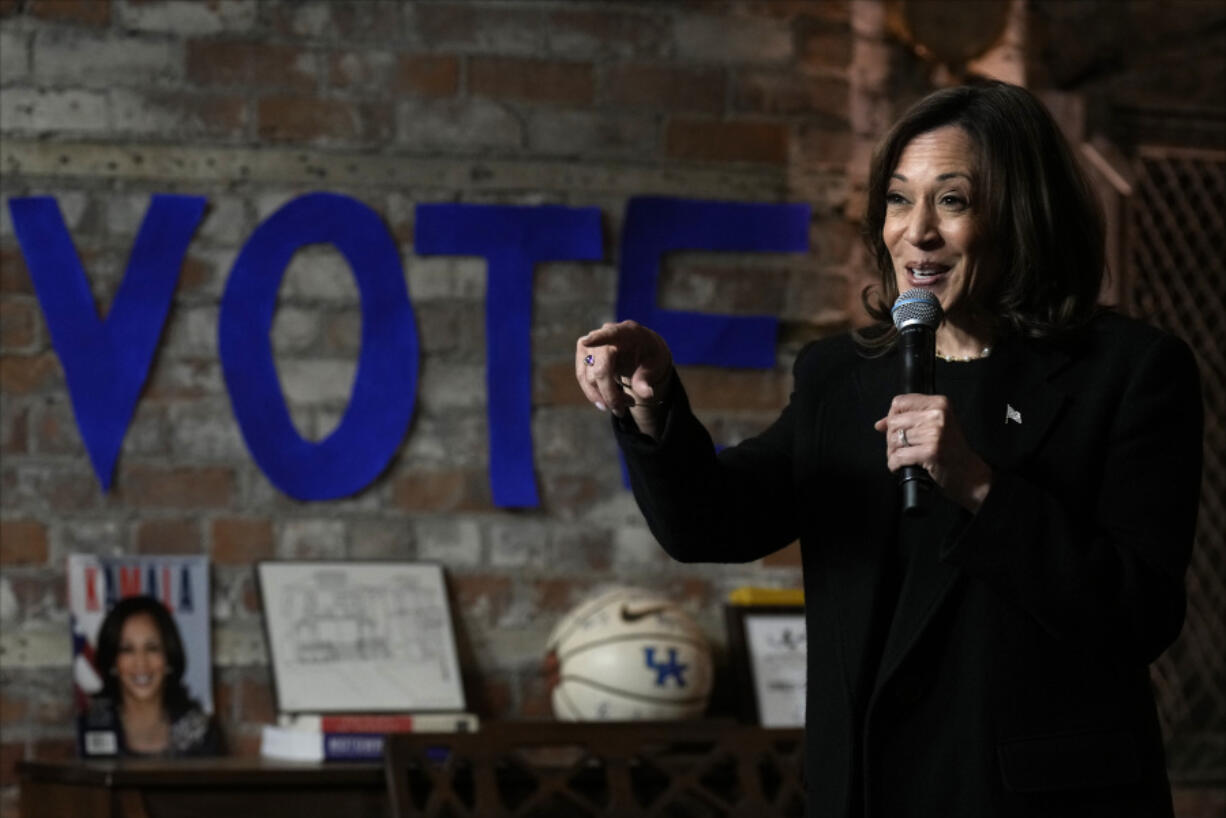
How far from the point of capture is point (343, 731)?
124 inches

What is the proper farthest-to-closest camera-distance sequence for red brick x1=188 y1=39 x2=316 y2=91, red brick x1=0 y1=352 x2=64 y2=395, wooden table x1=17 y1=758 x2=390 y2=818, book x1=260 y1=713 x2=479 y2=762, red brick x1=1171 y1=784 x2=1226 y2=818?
red brick x1=1171 y1=784 x2=1226 y2=818 → red brick x1=188 y1=39 x2=316 y2=91 → red brick x1=0 y1=352 x2=64 y2=395 → book x1=260 y1=713 x2=479 y2=762 → wooden table x1=17 y1=758 x2=390 y2=818

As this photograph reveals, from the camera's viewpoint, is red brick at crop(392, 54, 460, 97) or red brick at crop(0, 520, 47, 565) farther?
red brick at crop(392, 54, 460, 97)

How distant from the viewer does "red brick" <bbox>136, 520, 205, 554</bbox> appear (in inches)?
134

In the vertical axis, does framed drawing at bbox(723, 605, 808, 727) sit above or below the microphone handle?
below

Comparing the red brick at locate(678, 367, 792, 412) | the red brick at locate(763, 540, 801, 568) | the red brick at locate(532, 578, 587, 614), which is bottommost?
the red brick at locate(532, 578, 587, 614)

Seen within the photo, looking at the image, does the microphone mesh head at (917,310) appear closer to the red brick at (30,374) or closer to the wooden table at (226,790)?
the wooden table at (226,790)

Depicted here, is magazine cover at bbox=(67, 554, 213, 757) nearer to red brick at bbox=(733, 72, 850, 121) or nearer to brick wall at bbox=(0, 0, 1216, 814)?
brick wall at bbox=(0, 0, 1216, 814)

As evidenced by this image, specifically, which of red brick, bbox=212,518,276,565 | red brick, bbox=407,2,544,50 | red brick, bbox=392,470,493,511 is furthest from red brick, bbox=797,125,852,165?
red brick, bbox=212,518,276,565

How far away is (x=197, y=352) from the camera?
344cm

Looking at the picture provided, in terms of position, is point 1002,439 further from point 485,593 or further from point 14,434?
point 14,434

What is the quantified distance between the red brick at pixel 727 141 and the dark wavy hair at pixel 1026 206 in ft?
6.20

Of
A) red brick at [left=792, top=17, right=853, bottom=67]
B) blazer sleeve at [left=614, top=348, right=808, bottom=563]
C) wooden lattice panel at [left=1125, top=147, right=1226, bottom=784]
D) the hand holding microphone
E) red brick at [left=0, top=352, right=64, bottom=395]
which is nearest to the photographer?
the hand holding microphone

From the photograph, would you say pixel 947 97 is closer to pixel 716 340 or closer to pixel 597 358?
pixel 597 358

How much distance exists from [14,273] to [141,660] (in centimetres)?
78
